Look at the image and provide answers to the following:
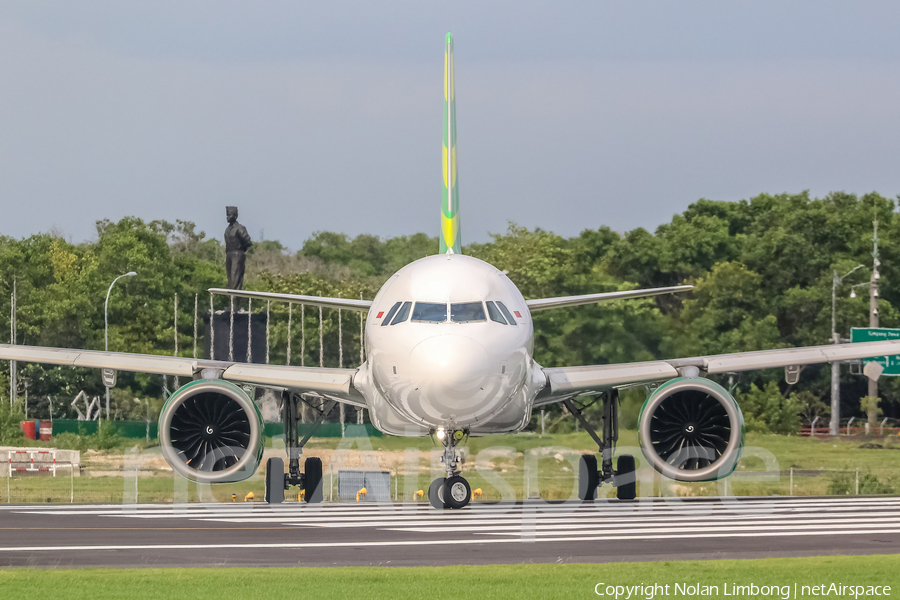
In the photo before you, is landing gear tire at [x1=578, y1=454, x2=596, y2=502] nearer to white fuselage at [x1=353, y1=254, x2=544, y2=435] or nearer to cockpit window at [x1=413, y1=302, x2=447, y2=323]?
white fuselage at [x1=353, y1=254, x2=544, y2=435]

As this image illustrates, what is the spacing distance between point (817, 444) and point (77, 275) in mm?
56585

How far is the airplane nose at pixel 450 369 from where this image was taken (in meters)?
17.9

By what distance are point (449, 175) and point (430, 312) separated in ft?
26.2

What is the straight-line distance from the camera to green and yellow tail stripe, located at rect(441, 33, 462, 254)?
25938 mm

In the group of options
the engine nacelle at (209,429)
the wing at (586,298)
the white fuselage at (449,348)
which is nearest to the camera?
the white fuselage at (449,348)

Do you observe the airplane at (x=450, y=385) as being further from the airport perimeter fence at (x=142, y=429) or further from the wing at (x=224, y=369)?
the airport perimeter fence at (x=142, y=429)

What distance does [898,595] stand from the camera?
39.9 ft

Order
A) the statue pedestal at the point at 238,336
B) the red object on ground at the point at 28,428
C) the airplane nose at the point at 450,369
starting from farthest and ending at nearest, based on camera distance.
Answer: the red object on ground at the point at 28,428 → the statue pedestal at the point at 238,336 → the airplane nose at the point at 450,369

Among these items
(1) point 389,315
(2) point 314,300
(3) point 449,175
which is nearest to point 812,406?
(3) point 449,175

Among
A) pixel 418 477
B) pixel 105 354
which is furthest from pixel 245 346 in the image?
pixel 105 354

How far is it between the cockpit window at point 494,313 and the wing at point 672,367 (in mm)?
3516

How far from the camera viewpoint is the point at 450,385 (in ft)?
59.1

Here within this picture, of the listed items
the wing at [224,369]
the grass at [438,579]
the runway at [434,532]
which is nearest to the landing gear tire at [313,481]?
the runway at [434,532]

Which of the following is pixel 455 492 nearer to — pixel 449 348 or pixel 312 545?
pixel 449 348
